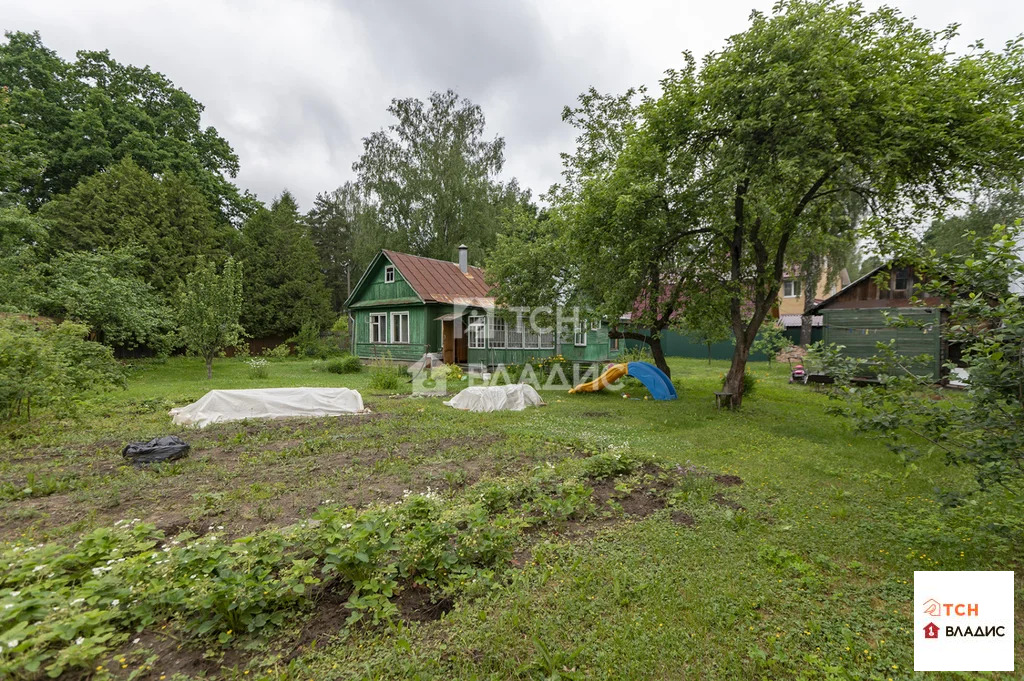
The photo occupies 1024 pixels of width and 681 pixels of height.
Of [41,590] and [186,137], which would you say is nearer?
[41,590]

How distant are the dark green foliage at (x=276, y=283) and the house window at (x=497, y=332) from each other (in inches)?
561

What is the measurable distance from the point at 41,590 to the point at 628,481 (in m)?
4.66

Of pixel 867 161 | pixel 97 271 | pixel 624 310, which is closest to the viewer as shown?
pixel 867 161

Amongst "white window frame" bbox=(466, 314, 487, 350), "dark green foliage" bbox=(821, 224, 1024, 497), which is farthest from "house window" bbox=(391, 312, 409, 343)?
"dark green foliage" bbox=(821, 224, 1024, 497)

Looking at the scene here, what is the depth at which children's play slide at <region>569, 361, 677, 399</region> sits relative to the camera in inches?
454

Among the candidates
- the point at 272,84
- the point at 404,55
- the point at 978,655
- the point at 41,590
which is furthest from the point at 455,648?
the point at 272,84

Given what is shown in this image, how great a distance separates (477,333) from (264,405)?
29.9ft

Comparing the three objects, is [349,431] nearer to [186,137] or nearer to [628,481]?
[628,481]

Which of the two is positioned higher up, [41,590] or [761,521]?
[41,590]

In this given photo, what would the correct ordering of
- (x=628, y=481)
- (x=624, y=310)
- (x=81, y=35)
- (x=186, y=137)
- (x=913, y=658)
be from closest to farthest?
(x=913, y=658) < (x=628, y=481) < (x=624, y=310) < (x=81, y=35) < (x=186, y=137)

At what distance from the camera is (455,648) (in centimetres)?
236

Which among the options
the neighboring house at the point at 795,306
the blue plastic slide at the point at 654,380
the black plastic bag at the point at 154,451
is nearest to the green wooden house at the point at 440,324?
the blue plastic slide at the point at 654,380

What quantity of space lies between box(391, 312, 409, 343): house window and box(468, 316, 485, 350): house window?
322 cm

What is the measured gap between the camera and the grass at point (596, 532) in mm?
2299
